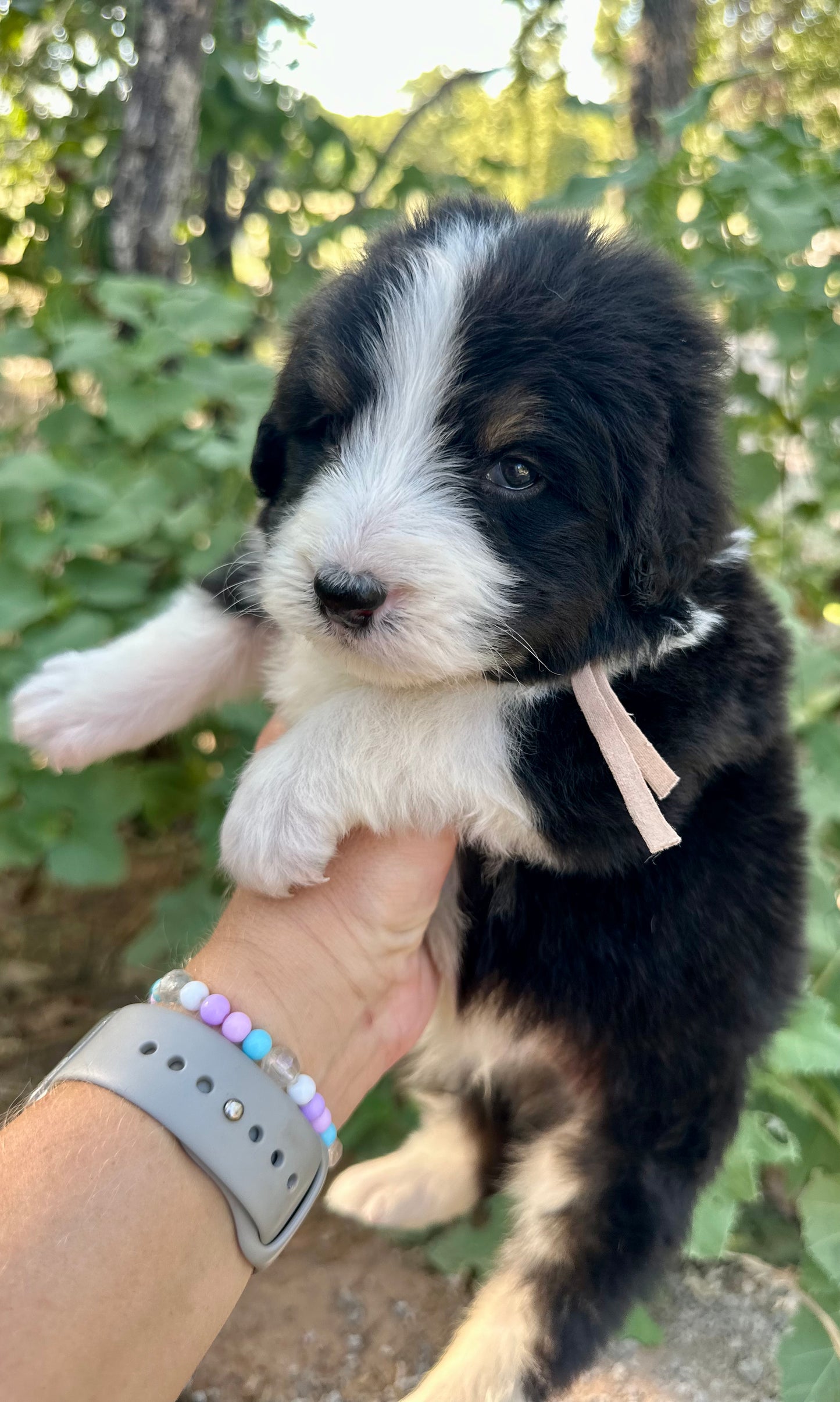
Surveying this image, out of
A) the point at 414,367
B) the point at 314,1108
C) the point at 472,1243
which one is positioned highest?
the point at 414,367

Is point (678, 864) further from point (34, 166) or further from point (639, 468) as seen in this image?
point (34, 166)

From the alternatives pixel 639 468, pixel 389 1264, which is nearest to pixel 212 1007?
pixel 639 468

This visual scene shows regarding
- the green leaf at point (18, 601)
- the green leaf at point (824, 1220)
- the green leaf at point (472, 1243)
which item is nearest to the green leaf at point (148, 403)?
the green leaf at point (18, 601)

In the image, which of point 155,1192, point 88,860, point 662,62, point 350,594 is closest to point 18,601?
point 88,860

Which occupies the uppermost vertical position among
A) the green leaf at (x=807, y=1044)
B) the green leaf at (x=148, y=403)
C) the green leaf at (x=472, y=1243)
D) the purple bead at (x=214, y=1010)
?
the green leaf at (x=148, y=403)

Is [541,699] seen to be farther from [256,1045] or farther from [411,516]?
[256,1045]

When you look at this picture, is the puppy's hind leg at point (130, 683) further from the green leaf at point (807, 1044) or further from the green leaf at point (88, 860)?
the green leaf at point (807, 1044)

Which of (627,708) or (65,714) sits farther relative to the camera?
(65,714)
